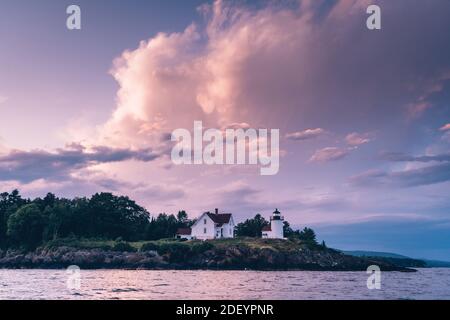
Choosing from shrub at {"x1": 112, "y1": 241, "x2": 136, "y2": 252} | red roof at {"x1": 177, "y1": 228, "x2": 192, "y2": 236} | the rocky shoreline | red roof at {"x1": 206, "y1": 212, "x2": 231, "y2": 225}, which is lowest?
the rocky shoreline

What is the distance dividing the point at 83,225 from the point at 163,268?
111ft

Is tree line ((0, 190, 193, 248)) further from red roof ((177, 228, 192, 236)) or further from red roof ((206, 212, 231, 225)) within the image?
red roof ((206, 212, 231, 225))

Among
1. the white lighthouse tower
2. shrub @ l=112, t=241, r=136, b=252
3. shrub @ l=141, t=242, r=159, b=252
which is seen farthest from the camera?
the white lighthouse tower

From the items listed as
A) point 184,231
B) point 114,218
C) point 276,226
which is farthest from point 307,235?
point 114,218

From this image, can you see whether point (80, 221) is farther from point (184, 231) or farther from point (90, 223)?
point (184, 231)

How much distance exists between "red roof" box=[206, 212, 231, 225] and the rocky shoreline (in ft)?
65.1

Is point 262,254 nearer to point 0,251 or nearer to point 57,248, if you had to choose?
point 57,248

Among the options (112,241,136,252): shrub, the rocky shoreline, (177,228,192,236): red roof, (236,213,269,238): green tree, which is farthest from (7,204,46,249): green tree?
(236,213,269,238): green tree

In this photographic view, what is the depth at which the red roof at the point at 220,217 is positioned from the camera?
102m

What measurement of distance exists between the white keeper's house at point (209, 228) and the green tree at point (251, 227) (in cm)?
427

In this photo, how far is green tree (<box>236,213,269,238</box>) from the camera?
106625 millimetres

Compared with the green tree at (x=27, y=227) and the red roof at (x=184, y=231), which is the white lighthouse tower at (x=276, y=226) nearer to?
the red roof at (x=184, y=231)

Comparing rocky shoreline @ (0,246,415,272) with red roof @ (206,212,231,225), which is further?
red roof @ (206,212,231,225)
